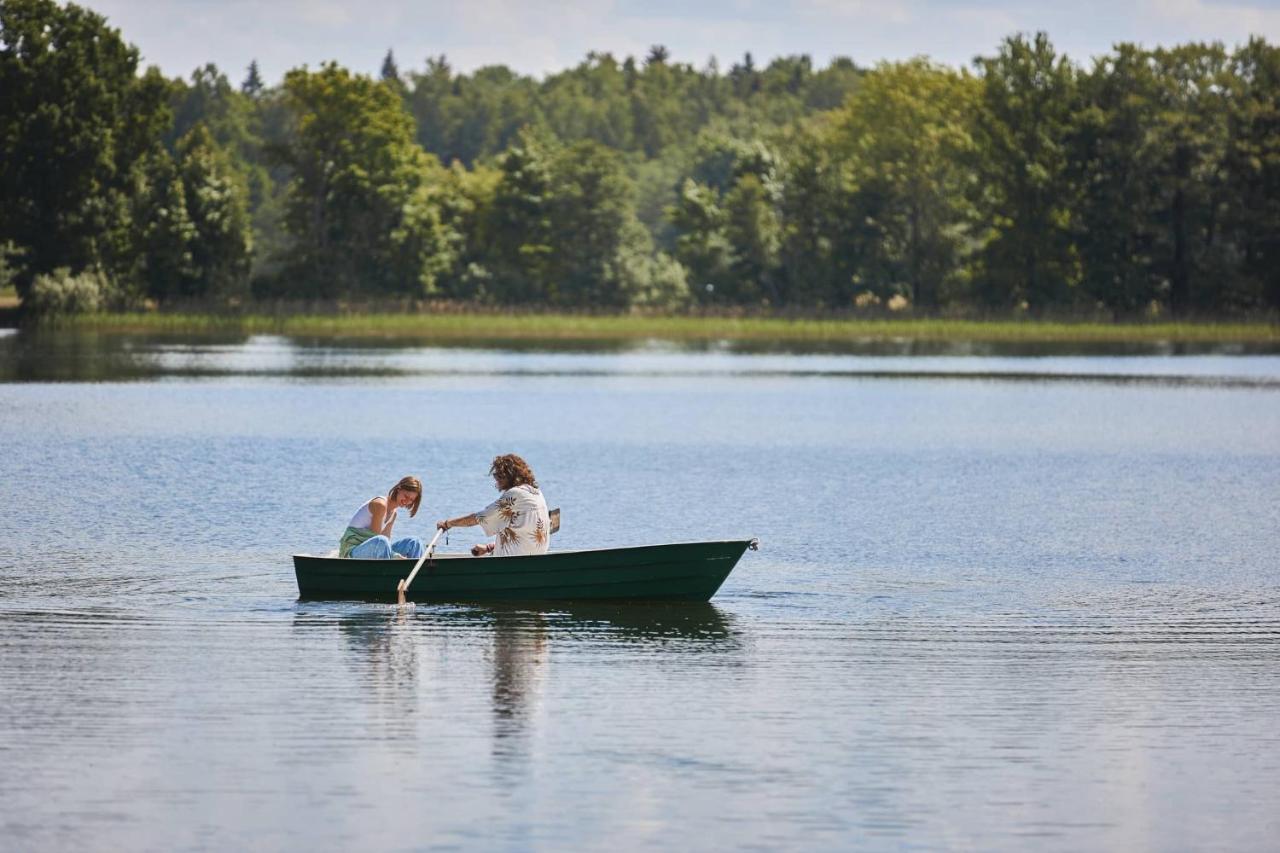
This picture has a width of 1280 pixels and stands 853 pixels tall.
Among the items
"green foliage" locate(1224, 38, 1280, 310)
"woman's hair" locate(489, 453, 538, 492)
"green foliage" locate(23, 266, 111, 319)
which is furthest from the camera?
"green foliage" locate(1224, 38, 1280, 310)

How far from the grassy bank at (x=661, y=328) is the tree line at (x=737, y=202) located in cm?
152

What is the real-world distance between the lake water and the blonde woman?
2.09 ft

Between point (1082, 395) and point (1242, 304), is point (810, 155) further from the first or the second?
point (1082, 395)

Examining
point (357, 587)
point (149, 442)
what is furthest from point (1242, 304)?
point (357, 587)

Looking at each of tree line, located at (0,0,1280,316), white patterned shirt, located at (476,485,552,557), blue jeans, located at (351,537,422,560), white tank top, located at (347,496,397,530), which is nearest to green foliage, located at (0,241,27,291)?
tree line, located at (0,0,1280,316)

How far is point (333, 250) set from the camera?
112938 millimetres

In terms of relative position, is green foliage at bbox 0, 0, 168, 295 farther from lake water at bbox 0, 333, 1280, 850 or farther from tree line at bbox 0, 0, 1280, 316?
lake water at bbox 0, 333, 1280, 850

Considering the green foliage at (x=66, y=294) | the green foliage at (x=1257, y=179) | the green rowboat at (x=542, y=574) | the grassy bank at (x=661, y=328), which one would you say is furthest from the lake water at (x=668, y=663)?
the green foliage at (x=1257, y=179)

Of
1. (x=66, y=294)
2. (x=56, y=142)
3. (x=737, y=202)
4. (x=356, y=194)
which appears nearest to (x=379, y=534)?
(x=66, y=294)

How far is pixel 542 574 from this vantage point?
65.6 feet

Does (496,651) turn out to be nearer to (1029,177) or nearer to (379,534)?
(379,534)

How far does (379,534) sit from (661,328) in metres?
91.7

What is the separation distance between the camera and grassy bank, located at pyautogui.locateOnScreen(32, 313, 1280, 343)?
10588cm

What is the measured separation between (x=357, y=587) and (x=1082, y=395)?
47967mm
